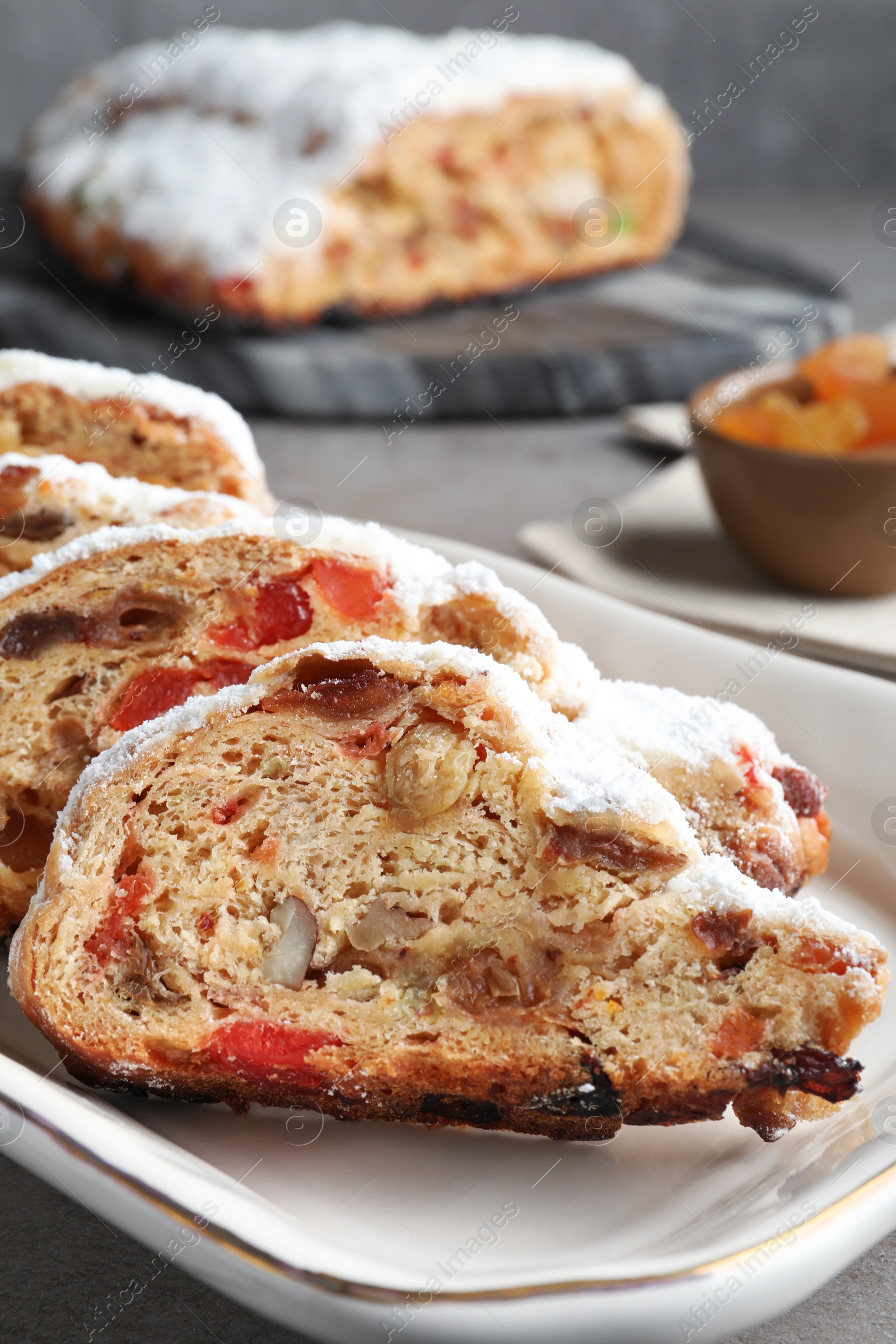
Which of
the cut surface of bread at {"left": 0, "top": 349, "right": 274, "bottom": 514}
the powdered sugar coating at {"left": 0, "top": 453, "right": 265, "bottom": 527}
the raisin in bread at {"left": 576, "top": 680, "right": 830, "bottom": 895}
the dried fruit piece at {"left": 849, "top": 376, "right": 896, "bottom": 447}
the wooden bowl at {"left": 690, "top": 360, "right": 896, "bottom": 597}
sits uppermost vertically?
the dried fruit piece at {"left": 849, "top": 376, "right": 896, "bottom": 447}

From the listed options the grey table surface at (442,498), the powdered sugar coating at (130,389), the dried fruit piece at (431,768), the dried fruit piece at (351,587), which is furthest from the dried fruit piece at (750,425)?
the dried fruit piece at (431,768)

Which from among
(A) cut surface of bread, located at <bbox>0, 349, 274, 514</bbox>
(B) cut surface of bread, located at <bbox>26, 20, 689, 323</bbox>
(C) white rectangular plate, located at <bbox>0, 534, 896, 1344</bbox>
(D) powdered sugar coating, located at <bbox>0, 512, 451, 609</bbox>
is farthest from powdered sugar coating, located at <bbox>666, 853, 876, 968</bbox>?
(B) cut surface of bread, located at <bbox>26, 20, 689, 323</bbox>

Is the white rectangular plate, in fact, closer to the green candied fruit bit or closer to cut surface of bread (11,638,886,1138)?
cut surface of bread (11,638,886,1138)

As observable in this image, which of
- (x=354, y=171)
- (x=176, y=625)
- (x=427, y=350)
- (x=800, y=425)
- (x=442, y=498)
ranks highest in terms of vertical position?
(x=800, y=425)

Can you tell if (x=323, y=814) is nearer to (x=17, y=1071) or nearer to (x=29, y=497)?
(x=17, y=1071)

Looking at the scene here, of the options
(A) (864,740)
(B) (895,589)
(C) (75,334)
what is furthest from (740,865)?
(C) (75,334)

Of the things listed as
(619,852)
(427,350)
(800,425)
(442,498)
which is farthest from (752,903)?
(427,350)

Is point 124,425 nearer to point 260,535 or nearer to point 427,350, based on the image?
point 260,535
